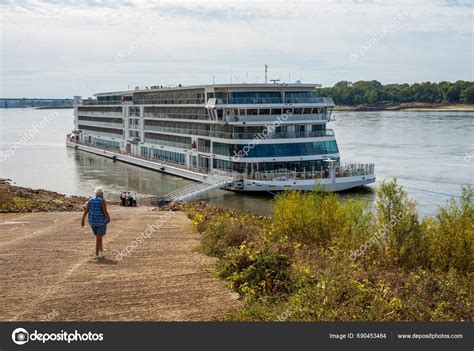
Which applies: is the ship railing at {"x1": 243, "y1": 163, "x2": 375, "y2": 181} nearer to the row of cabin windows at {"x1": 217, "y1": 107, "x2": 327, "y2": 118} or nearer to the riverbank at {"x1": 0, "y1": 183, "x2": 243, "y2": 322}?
the row of cabin windows at {"x1": 217, "y1": 107, "x2": 327, "y2": 118}

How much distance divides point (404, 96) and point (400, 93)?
5.12 ft

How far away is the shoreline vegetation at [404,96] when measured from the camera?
156 metres

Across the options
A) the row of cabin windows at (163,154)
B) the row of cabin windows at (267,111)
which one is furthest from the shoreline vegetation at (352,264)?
the row of cabin windows at (163,154)

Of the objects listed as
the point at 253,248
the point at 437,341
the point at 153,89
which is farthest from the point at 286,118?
the point at 437,341

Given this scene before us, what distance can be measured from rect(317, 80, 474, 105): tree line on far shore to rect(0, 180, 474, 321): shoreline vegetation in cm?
14564

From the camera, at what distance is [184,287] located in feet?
28.5

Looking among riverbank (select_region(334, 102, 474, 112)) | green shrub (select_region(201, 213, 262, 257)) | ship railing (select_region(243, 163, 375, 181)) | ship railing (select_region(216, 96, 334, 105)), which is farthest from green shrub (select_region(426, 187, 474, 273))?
riverbank (select_region(334, 102, 474, 112))

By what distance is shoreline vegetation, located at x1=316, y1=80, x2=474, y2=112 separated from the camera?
511 ft

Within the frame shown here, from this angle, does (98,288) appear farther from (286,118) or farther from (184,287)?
(286,118)

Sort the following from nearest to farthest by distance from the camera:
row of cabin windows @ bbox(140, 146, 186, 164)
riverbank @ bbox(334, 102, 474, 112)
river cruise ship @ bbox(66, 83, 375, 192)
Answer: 1. river cruise ship @ bbox(66, 83, 375, 192)
2. row of cabin windows @ bbox(140, 146, 186, 164)
3. riverbank @ bbox(334, 102, 474, 112)

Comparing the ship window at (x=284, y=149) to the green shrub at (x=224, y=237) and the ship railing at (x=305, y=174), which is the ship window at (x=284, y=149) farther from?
the green shrub at (x=224, y=237)

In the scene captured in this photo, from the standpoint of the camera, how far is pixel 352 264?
9289mm

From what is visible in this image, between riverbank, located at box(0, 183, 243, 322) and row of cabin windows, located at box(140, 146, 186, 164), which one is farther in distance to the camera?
row of cabin windows, located at box(140, 146, 186, 164)

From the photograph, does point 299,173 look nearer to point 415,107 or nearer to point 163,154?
point 163,154
